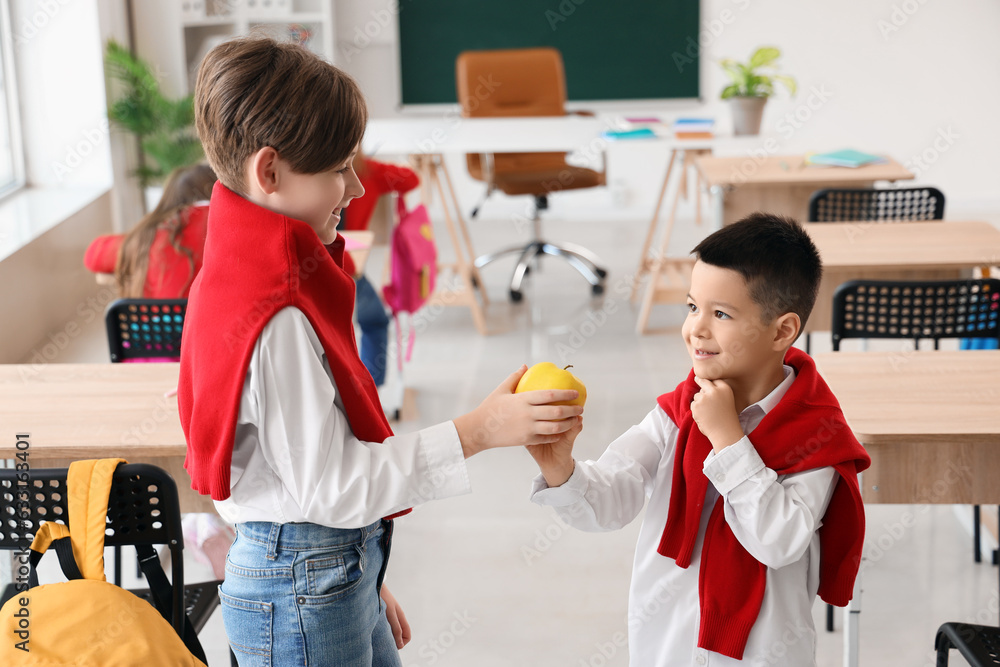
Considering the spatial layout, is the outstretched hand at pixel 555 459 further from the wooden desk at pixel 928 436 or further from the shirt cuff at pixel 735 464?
the wooden desk at pixel 928 436

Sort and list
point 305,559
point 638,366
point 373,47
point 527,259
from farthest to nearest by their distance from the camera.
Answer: point 373,47 → point 527,259 → point 638,366 → point 305,559

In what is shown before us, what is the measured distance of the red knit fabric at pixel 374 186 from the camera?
3686 millimetres

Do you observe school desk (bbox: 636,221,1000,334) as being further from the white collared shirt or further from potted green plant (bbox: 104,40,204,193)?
potted green plant (bbox: 104,40,204,193)

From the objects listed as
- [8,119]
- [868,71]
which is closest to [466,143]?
[8,119]

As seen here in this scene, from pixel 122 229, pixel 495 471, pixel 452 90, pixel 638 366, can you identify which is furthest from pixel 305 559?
pixel 452 90

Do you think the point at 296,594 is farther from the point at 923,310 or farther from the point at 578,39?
the point at 578,39

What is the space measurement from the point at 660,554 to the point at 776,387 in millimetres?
263

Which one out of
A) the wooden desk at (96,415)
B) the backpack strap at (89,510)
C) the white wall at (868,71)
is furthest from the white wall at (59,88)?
the backpack strap at (89,510)

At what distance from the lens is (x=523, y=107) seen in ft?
18.2

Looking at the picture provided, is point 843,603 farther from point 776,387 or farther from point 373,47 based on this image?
point 373,47

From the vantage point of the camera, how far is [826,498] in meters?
1.20

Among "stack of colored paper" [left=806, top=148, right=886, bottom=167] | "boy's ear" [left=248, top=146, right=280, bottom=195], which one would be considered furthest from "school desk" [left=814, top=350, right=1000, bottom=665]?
"stack of colored paper" [left=806, top=148, right=886, bottom=167]

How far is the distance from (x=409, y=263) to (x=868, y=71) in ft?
15.5

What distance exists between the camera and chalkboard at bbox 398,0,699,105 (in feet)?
22.8
